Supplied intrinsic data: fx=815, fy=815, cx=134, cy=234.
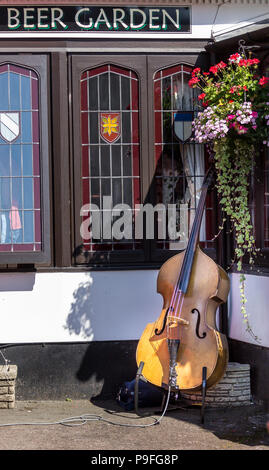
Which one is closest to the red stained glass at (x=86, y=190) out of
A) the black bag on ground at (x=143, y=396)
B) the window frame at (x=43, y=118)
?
the window frame at (x=43, y=118)

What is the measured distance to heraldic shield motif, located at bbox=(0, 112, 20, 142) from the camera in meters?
7.80

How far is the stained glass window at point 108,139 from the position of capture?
7926mm

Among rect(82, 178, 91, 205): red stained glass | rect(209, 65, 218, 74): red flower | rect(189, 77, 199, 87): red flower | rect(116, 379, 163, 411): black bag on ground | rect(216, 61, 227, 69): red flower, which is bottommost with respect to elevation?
rect(116, 379, 163, 411): black bag on ground

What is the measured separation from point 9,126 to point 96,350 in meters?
2.31

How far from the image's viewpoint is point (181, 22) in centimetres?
791

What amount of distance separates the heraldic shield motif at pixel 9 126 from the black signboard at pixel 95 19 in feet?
2.68

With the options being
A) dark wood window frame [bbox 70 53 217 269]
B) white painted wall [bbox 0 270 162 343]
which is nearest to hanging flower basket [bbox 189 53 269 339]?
dark wood window frame [bbox 70 53 217 269]

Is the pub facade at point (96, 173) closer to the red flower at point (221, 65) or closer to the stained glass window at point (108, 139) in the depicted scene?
the stained glass window at point (108, 139)

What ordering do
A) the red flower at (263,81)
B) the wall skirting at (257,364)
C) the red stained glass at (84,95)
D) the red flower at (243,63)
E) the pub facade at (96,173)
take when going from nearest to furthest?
→ the red flower at (263,81), the red flower at (243,63), the wall skirting at (257,364), the pub facade at (96,173), the red stained glass at (84,95)

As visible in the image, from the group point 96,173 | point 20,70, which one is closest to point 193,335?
point 96,173

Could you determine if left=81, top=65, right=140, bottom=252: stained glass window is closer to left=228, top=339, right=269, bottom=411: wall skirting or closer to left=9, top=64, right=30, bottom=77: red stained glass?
left=9, top=64, right=30, bottom=77: red stained glass

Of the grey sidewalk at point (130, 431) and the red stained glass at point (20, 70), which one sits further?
the red stained glass at point (20, 70)

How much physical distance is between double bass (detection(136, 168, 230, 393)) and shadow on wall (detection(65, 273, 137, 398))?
1.01 m

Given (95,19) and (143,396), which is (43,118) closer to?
(95,19)
